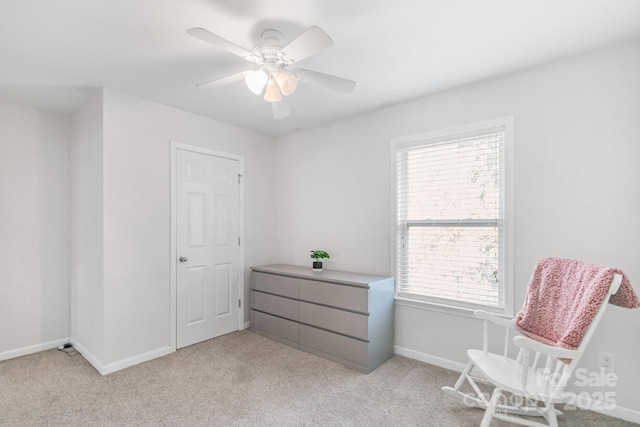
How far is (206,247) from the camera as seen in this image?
3.42 m

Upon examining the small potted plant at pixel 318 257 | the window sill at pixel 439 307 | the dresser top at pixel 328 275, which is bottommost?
the window sill at pixel 439 307

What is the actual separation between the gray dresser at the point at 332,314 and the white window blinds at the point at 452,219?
0.36 meters

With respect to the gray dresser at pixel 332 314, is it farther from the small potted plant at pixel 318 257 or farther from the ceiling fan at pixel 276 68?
the ceiling fan at pixel 276 68

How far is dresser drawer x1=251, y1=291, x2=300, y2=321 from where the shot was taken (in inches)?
128

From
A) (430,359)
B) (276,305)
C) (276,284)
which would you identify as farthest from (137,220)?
(430,359)

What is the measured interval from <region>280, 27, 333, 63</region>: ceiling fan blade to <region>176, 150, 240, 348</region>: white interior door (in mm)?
1964

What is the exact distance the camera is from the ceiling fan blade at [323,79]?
1.91 metres

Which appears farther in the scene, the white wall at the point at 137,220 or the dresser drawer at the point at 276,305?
the dresser drawer at the point at 276,305

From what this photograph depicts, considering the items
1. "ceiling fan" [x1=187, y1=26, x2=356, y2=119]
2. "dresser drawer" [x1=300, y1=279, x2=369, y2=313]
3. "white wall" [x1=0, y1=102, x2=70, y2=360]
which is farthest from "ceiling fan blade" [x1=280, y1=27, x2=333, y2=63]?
"white wall" [x1=0, y1=102, x2=70, y2=360]

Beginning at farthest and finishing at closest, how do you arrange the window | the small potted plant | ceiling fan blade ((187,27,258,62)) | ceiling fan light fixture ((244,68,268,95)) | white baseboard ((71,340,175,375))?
the small potted plant → white baseboard ((71,340,175,375)) → the window → ceiling fan light fixture ((244,68,268,95)) → ceiling fan blade ((187,27,258,62))

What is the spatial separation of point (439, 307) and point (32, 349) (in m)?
3.84

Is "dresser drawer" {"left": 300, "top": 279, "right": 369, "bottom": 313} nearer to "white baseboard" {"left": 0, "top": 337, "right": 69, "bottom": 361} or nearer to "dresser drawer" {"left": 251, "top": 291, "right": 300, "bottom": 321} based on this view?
"dresser drawer" {"left": 251, "top": 291, "right": 300, "bottom": 321}

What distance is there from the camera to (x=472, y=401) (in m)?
2.16

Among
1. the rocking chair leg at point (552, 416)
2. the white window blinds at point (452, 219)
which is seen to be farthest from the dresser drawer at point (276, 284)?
the rocking chair leg at point (552, 416)
